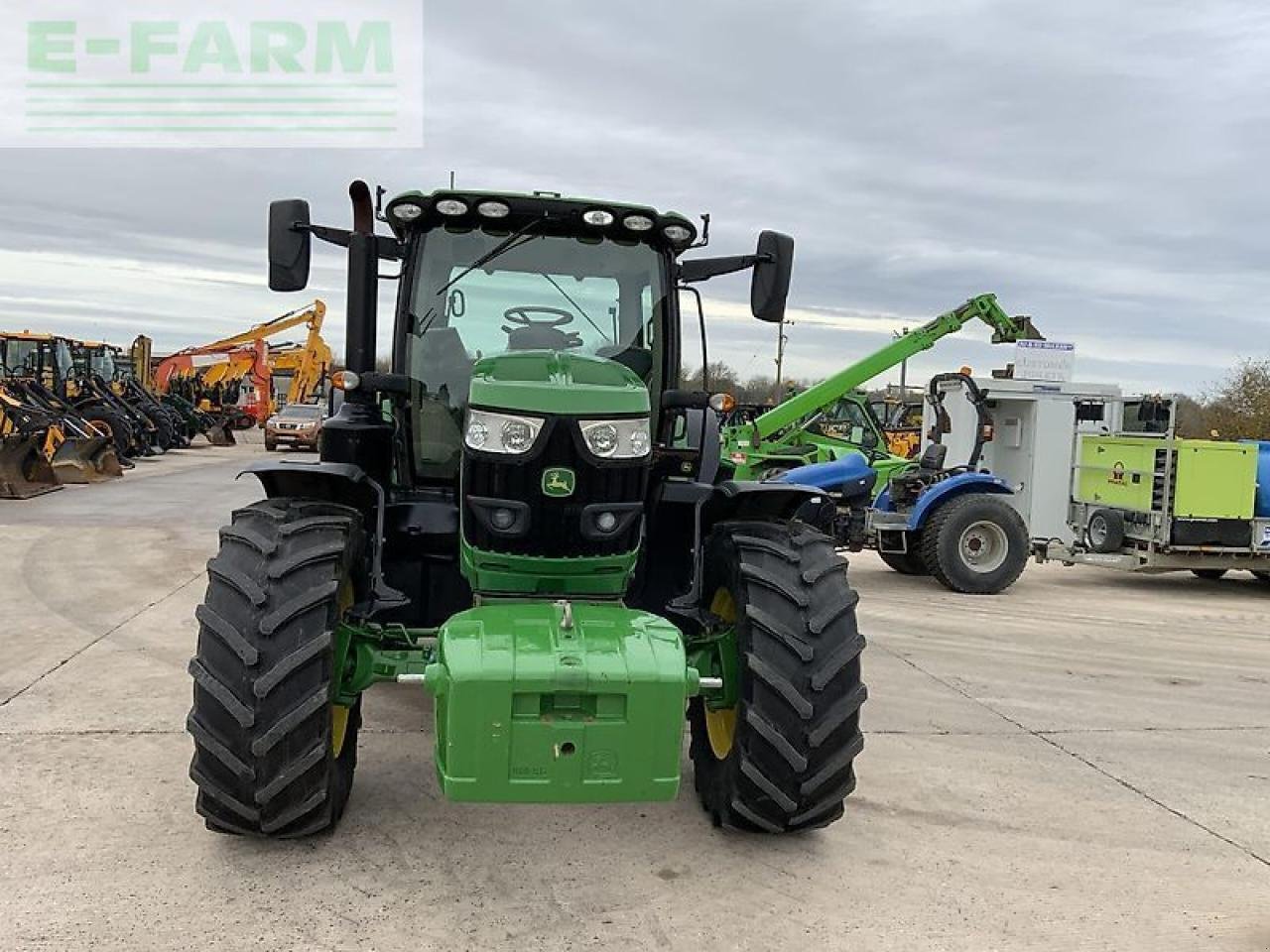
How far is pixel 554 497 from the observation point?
3.79m

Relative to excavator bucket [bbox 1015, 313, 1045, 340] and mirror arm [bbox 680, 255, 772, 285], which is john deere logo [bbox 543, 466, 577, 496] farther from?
excavator bucket [bbox 1015, 313, 1045, 340]

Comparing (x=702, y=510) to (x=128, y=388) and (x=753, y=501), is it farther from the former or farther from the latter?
(x=128, y=388)

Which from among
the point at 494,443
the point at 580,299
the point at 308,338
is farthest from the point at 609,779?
the point at 308,338

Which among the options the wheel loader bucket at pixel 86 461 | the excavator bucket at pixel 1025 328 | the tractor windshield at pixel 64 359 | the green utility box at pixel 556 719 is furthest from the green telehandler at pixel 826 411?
the tractor windshield at pixel 64 359

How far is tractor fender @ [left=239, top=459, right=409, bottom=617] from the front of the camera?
4207 mm

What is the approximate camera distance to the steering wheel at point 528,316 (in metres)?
4.66

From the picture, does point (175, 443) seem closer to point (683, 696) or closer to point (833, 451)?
point (833, 451)

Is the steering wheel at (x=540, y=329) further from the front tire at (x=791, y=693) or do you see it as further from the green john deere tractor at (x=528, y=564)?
the front tire at (x=791, y=693)

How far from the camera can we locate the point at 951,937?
353cm

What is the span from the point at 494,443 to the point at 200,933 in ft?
5.77

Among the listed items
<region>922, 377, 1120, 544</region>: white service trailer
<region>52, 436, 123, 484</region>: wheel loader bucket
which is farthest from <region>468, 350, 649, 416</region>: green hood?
<region>52, 436, 123, 484</region>: wheel loader bucket

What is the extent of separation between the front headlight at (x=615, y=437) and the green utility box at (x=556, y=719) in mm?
707

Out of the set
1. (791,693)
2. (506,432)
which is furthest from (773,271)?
(791,693)

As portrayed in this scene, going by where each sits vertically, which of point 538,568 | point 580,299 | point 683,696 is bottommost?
point 683,696
